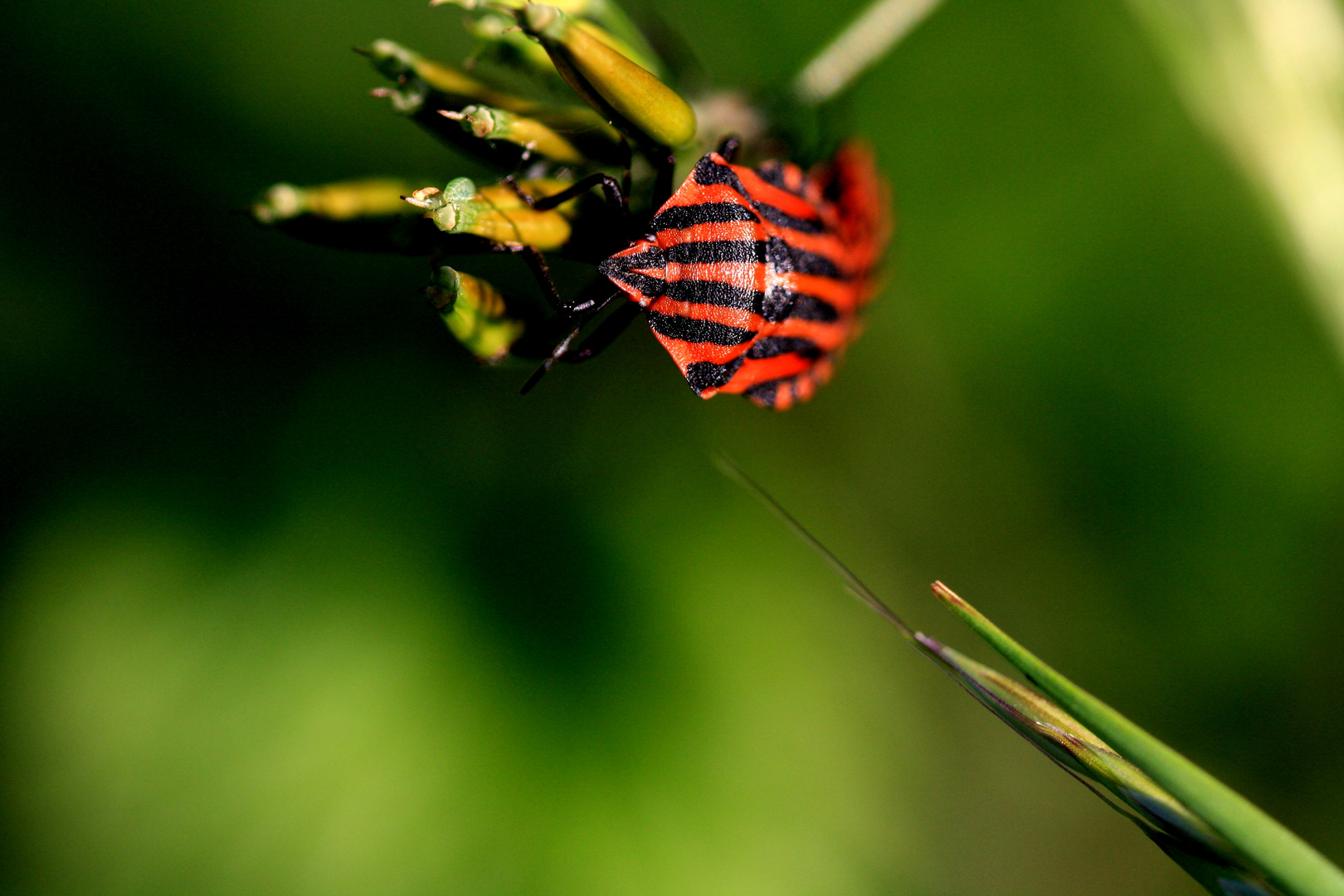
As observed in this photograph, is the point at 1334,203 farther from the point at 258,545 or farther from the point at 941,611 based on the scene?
the point at 258,545

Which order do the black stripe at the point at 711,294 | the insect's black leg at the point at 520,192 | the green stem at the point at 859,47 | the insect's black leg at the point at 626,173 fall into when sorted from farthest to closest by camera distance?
the green stem at the point at 859,47 < the black stripe at the point at 711,294 < the insect's black leg at the point at 626,173 < the insect's black leg at the point at 520,192

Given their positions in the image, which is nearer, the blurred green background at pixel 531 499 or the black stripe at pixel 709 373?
the black stripe at pixel 709 373

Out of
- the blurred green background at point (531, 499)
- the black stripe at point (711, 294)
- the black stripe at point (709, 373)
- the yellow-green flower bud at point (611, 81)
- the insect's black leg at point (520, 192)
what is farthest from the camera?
the blurred green background at point (531, 499)

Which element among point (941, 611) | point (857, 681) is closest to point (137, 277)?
point (857, 681)

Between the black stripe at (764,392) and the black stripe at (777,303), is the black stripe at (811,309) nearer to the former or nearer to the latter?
the black stripe at (777,303)

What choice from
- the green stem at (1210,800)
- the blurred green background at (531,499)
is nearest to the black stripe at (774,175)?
the green stem at (1210,800)

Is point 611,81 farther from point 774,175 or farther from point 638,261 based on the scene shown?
point 774,175

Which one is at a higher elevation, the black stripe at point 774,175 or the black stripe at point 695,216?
the black stripe at point 774,175

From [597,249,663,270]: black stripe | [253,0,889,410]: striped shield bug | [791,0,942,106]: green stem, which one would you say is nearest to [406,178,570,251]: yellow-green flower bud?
[253,0,889,410]: striped shield bug
